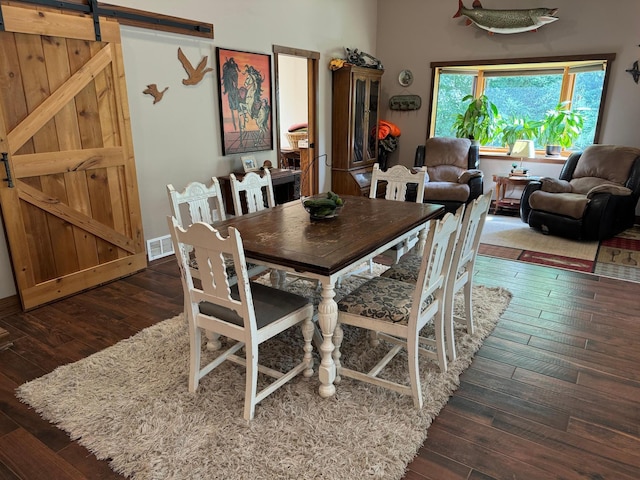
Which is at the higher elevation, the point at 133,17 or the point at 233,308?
the point at 133,17

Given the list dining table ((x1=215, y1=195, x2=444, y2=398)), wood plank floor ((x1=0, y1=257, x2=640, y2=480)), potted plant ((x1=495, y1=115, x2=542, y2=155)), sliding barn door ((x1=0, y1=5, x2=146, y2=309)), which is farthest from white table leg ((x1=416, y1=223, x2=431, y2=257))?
potted plant ((x1=495, y1=115, x2=542, y2=155))

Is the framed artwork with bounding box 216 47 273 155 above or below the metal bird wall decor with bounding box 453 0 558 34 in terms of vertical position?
below

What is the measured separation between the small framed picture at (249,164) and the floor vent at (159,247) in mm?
1133

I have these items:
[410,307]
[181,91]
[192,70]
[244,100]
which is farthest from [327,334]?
[244,100]

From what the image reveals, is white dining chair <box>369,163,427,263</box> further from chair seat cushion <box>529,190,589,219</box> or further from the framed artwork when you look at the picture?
chair seat cushion <box>529,190,589,219</box>

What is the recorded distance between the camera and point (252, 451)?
1.84 meters

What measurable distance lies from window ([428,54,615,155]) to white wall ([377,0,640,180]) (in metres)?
0.11

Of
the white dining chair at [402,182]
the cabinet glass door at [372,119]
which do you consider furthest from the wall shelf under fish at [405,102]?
the white dining chair at [402,182]

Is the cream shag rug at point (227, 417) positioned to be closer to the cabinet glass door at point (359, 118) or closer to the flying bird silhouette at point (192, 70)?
the flying bird silhouette at point (192, 70)

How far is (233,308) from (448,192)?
423 centimetres

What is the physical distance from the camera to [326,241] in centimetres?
225

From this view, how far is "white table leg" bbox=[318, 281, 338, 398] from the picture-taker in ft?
6.66

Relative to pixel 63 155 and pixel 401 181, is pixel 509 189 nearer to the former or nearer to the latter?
pixel 401 181

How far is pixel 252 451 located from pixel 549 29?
629 cm
